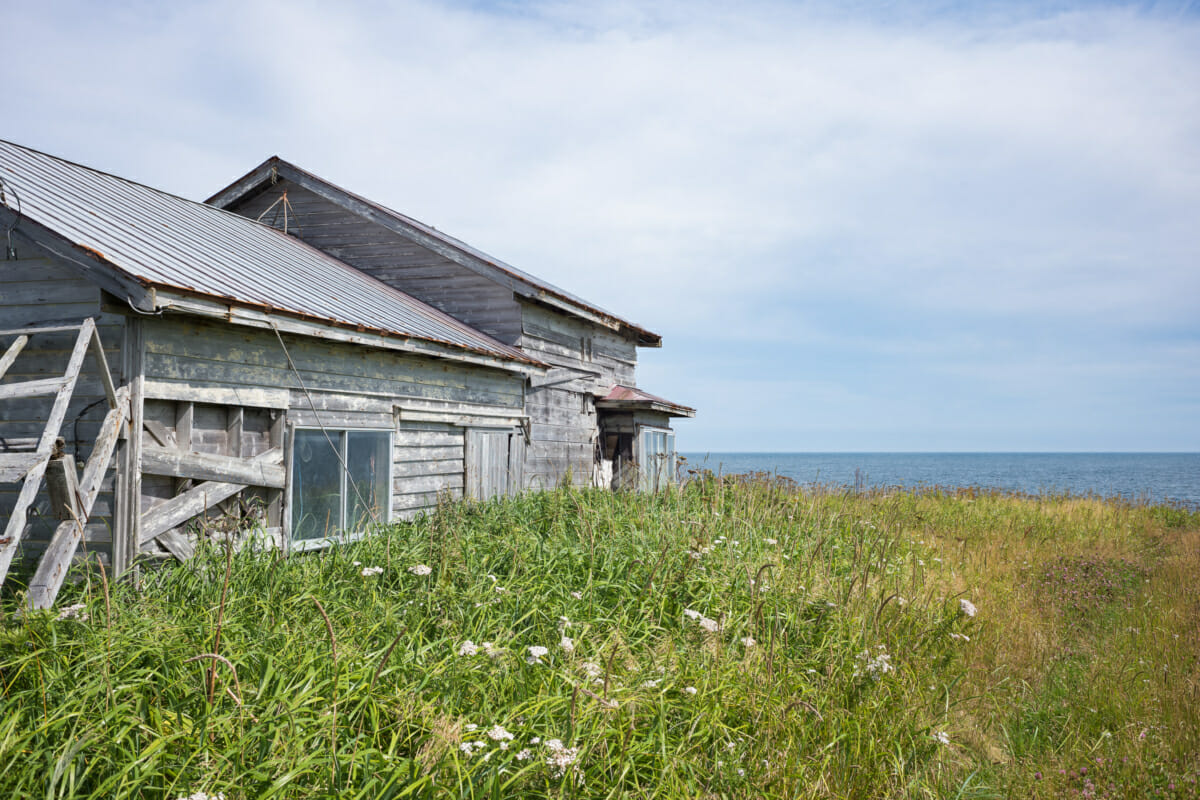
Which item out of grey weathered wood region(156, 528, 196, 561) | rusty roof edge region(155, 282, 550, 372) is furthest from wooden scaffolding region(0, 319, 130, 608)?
grey weathered wood region(156, 528, 196, 561)

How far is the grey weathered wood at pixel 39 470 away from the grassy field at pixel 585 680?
0.46 m

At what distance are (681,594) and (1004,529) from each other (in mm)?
9108

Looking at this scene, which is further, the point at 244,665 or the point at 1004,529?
the point at 1004,529

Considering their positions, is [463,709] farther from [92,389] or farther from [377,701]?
[92,389]

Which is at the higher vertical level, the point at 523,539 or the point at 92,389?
the point at 92,389

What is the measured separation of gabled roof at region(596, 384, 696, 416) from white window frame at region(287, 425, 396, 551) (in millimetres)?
7667

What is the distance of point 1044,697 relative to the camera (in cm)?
562

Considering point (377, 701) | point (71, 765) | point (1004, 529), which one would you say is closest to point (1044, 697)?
point (377, 701)

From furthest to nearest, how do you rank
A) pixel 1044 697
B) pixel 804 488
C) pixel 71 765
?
1. pixel 804 488
2. pixel 1044 697
3. pixel 71 765

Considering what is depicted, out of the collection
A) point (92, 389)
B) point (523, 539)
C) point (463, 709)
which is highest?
point (92, 389)

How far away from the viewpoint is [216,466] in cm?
716

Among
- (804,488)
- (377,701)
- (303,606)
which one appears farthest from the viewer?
(804,488)

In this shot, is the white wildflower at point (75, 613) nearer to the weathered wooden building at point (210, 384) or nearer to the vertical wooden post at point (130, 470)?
the weathered wooden building at point (210, 384)

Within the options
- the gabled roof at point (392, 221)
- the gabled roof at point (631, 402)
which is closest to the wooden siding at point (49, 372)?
the gabled roof at point (392, 221)
